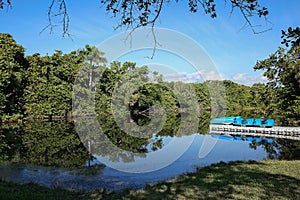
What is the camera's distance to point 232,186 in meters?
6.22

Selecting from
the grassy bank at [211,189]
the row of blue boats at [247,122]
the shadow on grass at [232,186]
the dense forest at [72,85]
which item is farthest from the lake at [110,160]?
the dense forest at [72,85]

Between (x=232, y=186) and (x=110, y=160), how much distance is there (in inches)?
251

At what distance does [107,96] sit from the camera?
4122 centimetres

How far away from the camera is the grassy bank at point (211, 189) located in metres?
5.55

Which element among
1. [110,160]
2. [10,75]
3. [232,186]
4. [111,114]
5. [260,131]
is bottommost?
[110,160]

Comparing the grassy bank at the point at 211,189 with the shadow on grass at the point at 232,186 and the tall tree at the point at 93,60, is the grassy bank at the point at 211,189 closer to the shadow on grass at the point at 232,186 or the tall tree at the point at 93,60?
the shadow on grass at the point at 232,186

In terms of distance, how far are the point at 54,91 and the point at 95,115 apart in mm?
6857

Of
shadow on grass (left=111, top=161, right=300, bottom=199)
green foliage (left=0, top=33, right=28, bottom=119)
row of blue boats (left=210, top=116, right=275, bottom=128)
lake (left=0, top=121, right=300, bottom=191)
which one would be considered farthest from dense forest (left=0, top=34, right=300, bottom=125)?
shadow on grass (left=111, top=161, right=300, bottom=199)

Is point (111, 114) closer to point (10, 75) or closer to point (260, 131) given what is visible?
point (10, 75)

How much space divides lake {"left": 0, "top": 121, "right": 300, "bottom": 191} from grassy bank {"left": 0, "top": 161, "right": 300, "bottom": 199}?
961 mm

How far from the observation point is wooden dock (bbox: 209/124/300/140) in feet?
62.5

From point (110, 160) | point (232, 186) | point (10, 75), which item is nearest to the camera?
point (232, 186)

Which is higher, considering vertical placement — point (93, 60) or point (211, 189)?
point (93, 60)

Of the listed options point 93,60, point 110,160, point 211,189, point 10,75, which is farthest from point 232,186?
point 93,60
